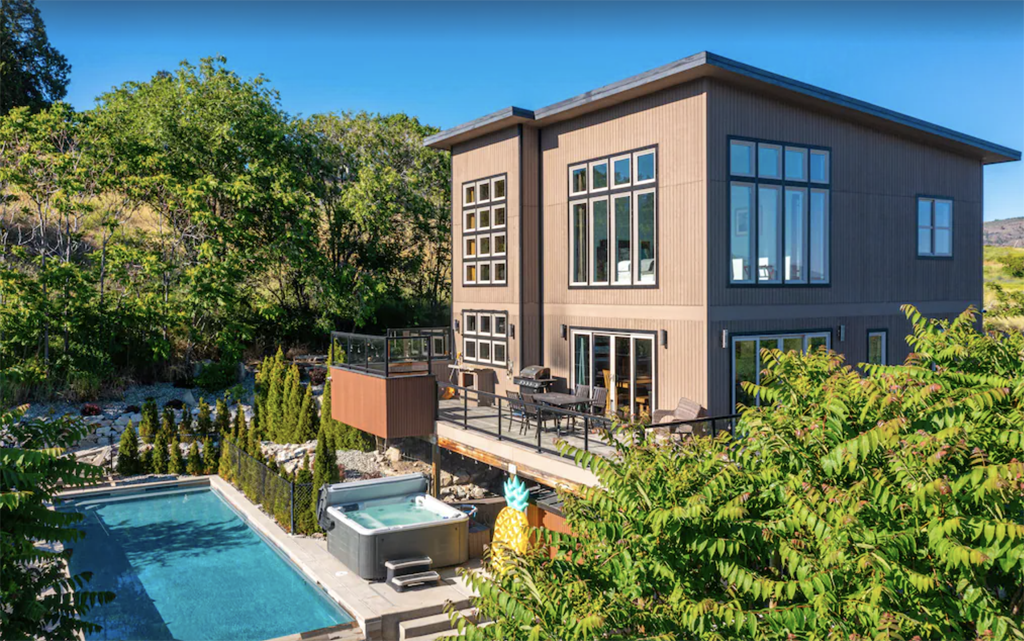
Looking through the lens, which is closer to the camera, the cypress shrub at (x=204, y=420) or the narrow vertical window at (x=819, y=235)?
the narrow vertical window at (x=819, y=235)

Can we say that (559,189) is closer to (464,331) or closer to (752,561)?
(464,331)

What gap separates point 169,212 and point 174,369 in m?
5.69

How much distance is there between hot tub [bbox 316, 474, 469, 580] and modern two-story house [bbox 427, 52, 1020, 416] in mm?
4041

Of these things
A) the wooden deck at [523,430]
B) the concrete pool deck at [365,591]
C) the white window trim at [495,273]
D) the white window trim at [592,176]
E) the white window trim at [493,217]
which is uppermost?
the white window trim at [592,176]

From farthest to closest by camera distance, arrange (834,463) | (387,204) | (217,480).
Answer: (387,204), (217,480), (834,463)

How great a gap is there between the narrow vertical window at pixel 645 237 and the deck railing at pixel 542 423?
118 inches

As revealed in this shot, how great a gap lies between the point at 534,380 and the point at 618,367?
189 centimetres

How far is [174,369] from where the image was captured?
25.4 m

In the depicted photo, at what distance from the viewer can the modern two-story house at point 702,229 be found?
13453 millimetres

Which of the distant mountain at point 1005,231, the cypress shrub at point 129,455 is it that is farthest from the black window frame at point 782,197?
the distant mountain at point 1005,231

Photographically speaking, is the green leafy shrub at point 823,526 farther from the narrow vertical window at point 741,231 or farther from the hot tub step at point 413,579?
the narrow vertical window at point 741,231

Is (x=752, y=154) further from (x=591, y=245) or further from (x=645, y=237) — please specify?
(x=591, y=245)

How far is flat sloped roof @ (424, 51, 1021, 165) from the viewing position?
42.3 ft

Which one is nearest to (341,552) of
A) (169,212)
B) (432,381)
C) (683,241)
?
(432,381)
